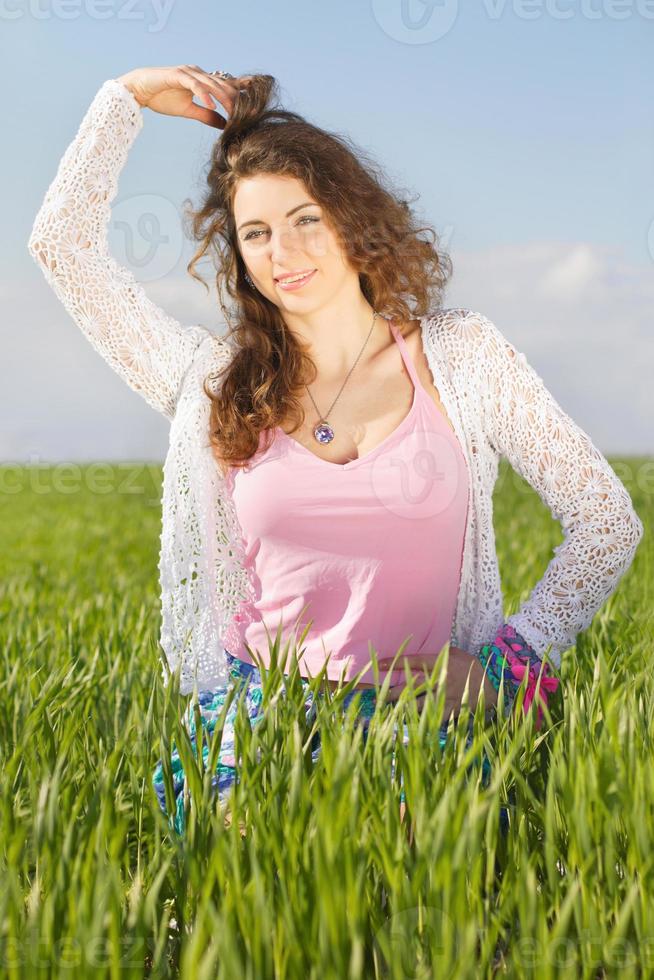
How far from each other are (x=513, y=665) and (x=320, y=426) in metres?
0.63

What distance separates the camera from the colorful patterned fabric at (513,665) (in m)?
2.12

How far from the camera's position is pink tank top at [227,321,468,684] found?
2.19 meters

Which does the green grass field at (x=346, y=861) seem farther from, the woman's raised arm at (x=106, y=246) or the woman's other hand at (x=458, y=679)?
the woman's raised arm at (x=106, y=246)

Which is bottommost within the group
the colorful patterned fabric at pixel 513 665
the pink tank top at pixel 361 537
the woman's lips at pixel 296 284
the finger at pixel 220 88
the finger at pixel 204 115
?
the colorful patterned fabric at pixel 513 665

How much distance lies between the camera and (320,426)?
2.33 m

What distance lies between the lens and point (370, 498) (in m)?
2.19

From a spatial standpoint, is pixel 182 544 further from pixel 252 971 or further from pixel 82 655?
pixel 252 971

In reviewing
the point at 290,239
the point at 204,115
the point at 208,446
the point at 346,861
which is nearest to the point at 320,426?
the point at 208,446

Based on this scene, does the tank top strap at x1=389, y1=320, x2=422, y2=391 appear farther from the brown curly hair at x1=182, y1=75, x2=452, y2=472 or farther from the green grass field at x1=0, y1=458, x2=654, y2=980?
the green grass field at x1=0, y1=458, x2=654, y2=980

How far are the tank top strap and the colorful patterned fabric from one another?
0.54m

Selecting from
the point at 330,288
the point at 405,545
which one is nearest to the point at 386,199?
the point at 330,288

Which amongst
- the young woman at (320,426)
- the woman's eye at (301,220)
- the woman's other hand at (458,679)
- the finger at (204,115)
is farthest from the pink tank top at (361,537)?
the finger at (204,115)

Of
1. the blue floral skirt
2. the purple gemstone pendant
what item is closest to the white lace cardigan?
the blue floral skirt

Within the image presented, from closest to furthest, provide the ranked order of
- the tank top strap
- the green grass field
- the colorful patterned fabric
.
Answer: the green grass field, the colorful patterned fabric, the tank top strap
